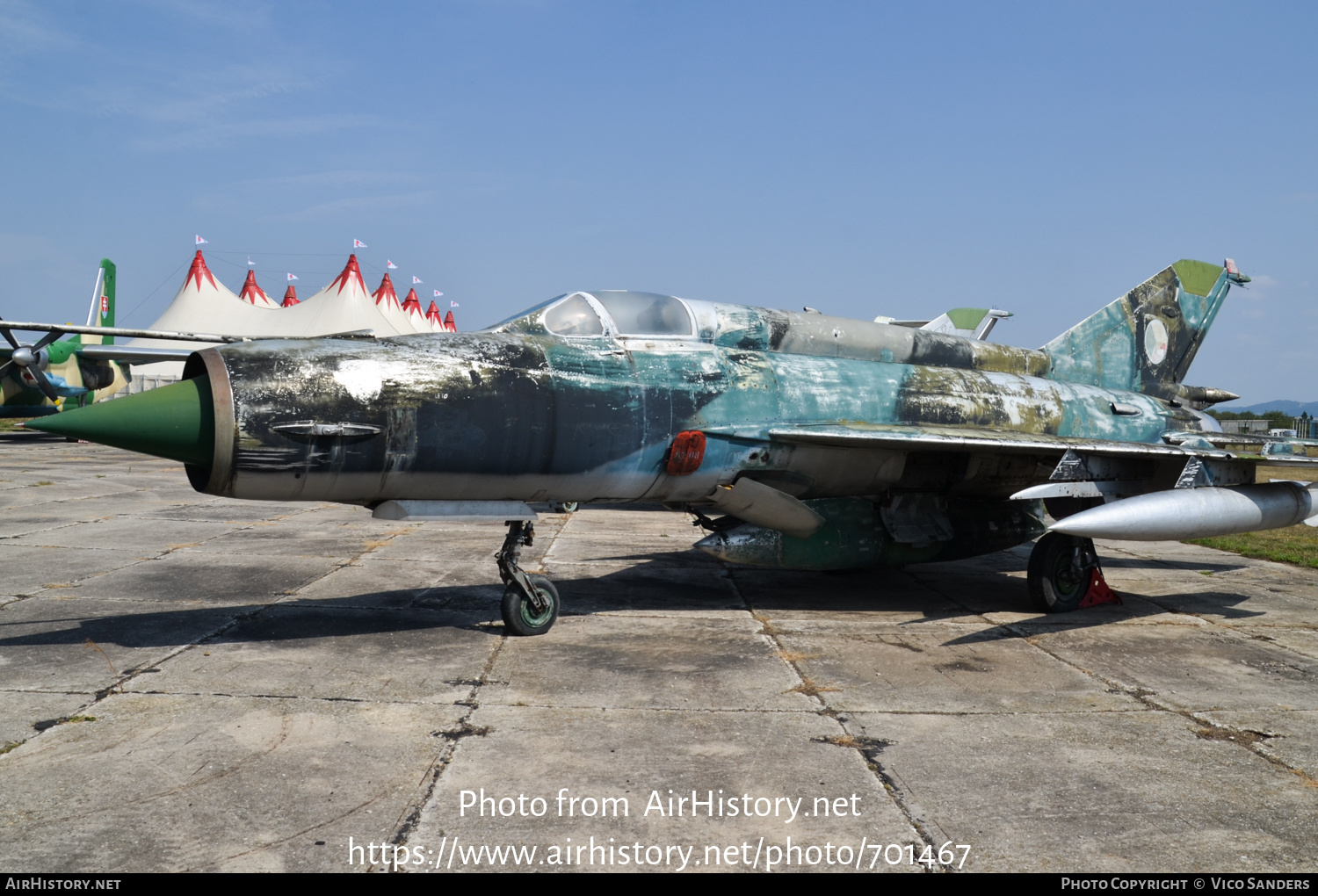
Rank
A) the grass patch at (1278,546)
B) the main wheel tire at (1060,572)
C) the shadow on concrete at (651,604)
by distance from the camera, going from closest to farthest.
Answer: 1. the shadow on concrete at (651,604)
2. the main wheel tire at (1060,572)
3. the grass patch at (1278,546)

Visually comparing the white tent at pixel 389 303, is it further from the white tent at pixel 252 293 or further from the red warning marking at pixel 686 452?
the red warning marking at pixel 686 452

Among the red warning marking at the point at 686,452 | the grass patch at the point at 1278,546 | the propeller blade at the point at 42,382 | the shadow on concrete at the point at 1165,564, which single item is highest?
the red warning marking at the point at 686,452

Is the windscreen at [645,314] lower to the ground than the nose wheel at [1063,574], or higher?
higher

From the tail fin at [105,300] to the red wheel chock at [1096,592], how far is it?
40609 millimetres

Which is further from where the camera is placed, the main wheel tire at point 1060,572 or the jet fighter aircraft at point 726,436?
the main wheel tire at point 1060,572

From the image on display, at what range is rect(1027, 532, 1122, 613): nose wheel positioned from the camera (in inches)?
336

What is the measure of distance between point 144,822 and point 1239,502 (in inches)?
332

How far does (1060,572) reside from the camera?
862 cm

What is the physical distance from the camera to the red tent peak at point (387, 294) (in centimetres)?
5878

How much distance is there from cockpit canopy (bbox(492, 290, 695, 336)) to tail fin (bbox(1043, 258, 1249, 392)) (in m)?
5.40

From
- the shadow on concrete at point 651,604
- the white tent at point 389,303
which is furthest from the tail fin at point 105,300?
the shadow on concrete at point 651,604

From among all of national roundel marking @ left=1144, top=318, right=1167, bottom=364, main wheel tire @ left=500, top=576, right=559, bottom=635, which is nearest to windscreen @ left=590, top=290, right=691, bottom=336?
main wheel tire @ left=500, top=576, right=559, bottom=635

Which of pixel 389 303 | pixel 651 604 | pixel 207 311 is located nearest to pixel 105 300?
pixel 207 311

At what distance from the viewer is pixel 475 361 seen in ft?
21.1
